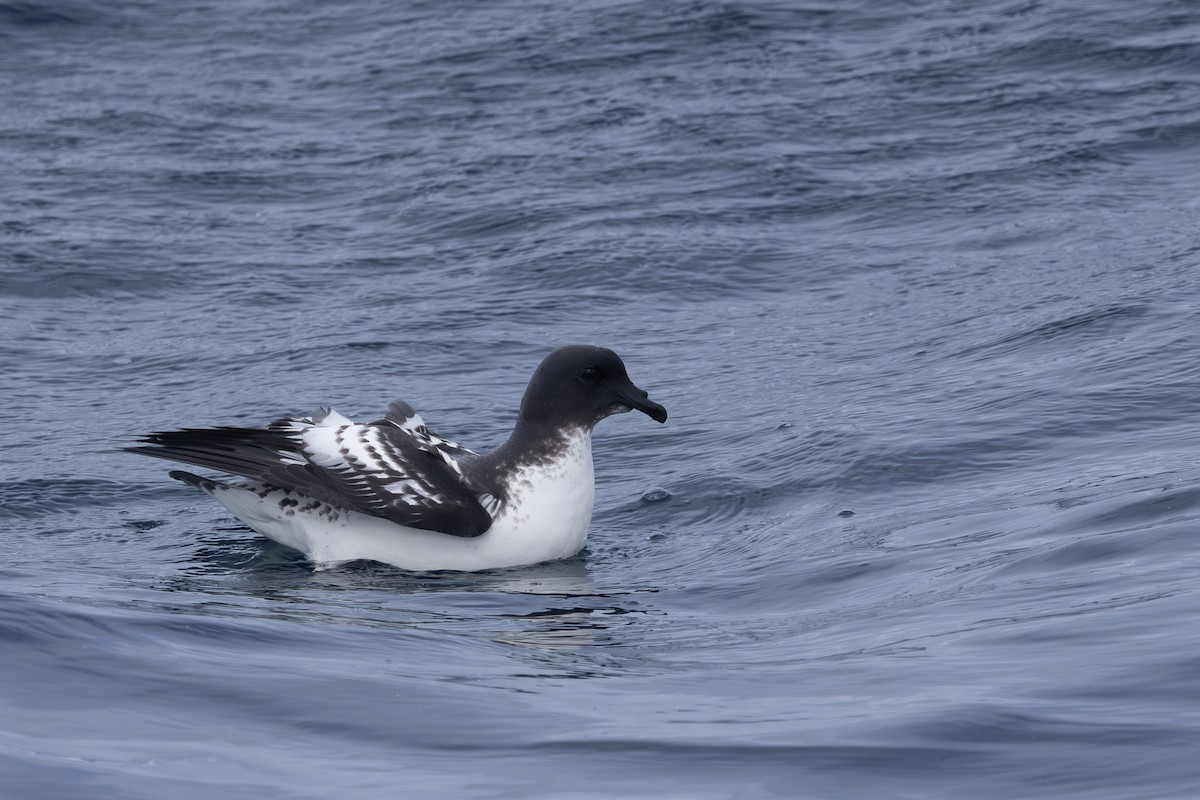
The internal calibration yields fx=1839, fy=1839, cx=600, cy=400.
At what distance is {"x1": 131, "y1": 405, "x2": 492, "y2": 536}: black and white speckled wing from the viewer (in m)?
8.85

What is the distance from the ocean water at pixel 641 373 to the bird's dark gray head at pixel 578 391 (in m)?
0.75

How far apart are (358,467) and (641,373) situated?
13.2ft

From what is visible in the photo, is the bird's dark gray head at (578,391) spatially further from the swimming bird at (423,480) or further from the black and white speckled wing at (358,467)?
the black and white speckled wing at (358,467)

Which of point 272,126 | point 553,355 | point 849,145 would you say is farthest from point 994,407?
point 272,126

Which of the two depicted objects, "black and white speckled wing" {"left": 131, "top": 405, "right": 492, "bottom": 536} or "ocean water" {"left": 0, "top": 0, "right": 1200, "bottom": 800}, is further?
"black and white speckled wing" {"left": 131, "top": 405, "right": 492, "bottom": 536}

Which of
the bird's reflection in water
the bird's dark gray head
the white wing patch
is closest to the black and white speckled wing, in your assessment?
the white wing patch

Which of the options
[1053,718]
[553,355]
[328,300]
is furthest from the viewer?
[328,300]

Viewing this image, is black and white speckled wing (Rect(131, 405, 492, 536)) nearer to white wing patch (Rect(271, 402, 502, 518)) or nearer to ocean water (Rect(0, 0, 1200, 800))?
white wing patch (Rect(271, 402, 502, 518))

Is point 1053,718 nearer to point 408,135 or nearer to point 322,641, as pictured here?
point 322,641

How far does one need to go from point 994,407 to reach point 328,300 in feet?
19.5

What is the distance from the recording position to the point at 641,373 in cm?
1274

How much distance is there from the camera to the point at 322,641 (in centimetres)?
677

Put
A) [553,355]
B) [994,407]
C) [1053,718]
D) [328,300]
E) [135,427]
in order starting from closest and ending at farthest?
1. [1053,718]
2. [553,355]
3. [994,407]
4. [135,427]
5. [328,300]

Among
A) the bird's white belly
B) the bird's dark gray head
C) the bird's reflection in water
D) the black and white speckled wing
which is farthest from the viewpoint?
the bird's dark gray head
